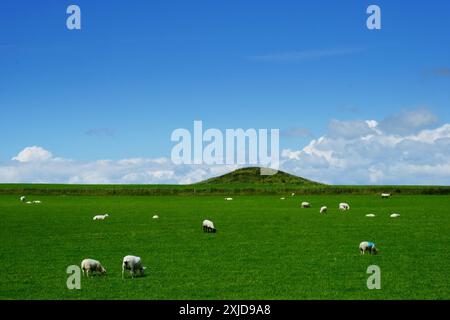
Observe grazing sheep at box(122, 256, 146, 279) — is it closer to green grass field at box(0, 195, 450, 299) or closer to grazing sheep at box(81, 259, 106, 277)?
green grass field at box(0, 195, 450, 299)

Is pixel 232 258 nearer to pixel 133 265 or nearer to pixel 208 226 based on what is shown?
pixel 133 265

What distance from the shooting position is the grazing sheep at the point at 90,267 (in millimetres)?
19609

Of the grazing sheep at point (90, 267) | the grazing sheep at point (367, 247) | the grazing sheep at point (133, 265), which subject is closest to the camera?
the grazing sheep at point (133, 265)

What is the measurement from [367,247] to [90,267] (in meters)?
12.3

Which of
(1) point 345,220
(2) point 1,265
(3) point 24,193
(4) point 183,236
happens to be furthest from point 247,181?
(2) point 1,265

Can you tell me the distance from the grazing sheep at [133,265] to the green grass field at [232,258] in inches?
15.3

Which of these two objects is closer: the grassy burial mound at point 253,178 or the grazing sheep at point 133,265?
the grazing sheep at point 133,265

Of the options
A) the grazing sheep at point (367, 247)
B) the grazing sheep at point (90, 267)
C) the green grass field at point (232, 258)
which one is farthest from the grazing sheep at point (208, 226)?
the grazing sheep at point (90, 267)

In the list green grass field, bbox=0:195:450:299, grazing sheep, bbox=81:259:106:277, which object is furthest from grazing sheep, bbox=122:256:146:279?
grazing sheep, bbox=81:259:106:277

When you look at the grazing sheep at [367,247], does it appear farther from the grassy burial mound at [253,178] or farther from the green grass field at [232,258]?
the grassy burial mound at [253,178]

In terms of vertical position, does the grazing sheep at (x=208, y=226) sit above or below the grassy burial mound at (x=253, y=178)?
below
